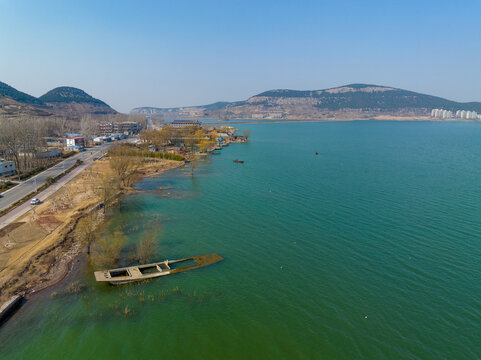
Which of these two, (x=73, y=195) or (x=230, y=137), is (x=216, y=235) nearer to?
(x=73, y=195)

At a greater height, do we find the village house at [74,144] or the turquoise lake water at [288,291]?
the village house at [74,144]

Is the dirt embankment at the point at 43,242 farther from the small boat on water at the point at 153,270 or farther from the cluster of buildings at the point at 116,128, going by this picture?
the cluster of buildings at the point at 116,128

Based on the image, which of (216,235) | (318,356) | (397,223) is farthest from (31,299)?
(397,223)

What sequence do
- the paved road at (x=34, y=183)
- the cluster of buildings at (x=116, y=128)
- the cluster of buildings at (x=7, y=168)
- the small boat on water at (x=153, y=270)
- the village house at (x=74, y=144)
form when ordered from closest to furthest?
1. the small boat on water at (x=153, y=270)
2. the paved road at (x=34, y=183)
3. the cluster of buildings at (x=7, y=168)
4. the village house at (x=74, y=144)
5. the cluster of buildings at (x=116, y=128)

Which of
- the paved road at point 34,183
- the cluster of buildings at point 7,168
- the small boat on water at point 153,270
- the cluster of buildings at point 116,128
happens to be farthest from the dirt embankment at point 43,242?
the cluster of buildings at point 116,128

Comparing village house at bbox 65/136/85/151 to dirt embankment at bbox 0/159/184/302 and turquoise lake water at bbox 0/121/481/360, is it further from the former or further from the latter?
turquoise lake water at bbox 0/121/481/360
